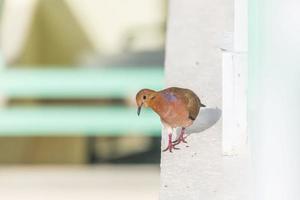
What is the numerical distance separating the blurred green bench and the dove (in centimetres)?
142

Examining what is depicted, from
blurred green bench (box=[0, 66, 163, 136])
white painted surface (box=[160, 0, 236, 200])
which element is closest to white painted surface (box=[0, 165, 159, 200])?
blurred green bench (box=[0, 66, 163, 136])

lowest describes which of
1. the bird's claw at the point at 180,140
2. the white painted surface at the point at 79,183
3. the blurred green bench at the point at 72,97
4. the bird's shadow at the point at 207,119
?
the white painted surface at the point at 79,183

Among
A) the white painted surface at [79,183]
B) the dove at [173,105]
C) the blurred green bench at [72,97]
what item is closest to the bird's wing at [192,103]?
the dove at [173,105]

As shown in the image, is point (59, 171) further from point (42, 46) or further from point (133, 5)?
point (133, 5)

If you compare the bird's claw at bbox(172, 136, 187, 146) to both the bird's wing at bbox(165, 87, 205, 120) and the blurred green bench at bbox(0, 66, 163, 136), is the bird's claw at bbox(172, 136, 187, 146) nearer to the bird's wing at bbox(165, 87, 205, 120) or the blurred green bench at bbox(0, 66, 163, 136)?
the bird's wing at bbox(165, 87, 205, 120)

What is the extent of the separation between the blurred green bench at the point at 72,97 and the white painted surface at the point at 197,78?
4.48ft

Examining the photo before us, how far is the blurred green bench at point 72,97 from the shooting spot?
1.94 metres

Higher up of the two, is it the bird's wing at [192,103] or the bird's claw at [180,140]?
the bird's wing at [192,103]

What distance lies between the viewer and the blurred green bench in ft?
6.37

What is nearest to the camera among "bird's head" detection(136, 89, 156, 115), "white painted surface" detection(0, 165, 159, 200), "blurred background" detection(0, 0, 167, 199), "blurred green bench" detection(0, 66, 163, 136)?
"bird's head" detection(136, 89, 156, 115)

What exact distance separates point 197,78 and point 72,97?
159 cm

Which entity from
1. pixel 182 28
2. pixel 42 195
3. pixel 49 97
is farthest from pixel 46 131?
pixel 182 28

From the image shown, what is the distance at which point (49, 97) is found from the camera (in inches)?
80.1

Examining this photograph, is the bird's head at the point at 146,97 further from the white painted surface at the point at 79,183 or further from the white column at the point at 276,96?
the white painted surface at the point at 79,183
